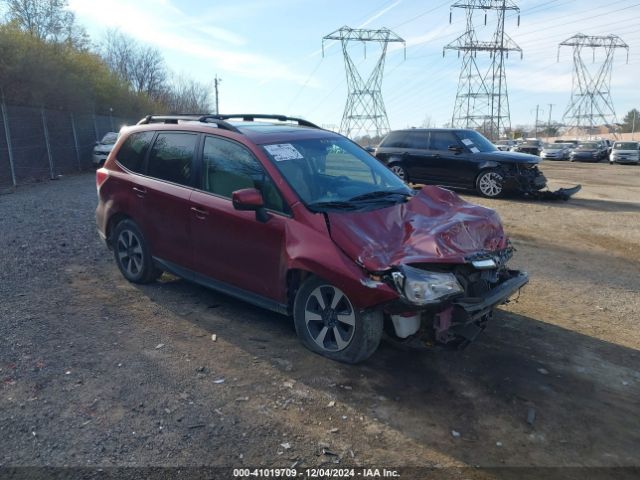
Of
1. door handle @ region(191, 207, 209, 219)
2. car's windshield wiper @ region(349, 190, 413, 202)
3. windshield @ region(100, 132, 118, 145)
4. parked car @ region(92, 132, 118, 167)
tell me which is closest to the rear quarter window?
car's windshield wiper @ region(349, 190, 413, 202)

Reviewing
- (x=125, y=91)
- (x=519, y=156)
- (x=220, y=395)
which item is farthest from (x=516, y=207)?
(x=125, y=91)

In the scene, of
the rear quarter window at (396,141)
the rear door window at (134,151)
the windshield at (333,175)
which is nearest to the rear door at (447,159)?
the rear quarter window at (396,141)

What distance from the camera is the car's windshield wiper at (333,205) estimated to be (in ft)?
13.9

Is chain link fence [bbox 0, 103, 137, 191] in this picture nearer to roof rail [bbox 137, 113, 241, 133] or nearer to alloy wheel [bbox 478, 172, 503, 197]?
roof rail [bbox 137, 113, 241, 133]

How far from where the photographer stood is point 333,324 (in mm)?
4043

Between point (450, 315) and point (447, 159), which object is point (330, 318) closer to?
point (450, 315)

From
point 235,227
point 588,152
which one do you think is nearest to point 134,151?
point 235,227

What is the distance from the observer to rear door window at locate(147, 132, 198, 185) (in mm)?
5152

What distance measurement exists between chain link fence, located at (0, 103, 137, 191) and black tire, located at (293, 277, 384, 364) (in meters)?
14.9

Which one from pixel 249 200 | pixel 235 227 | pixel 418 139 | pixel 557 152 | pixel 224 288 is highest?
pixel 418 139

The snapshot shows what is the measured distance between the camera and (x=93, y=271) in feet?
21.1

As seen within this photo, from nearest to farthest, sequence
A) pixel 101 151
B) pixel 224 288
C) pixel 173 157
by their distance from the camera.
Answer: pixel 224 288
pixel 173 157
pixel 101 151

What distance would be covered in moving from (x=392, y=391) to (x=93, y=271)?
4.33 m

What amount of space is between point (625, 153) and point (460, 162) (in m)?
28.4
